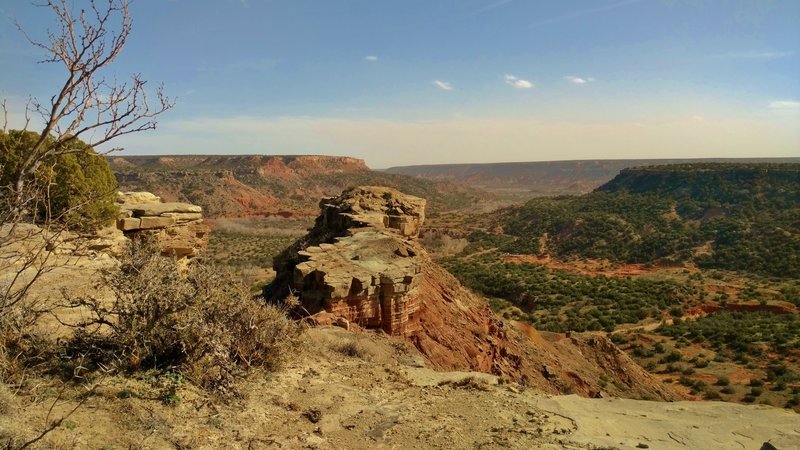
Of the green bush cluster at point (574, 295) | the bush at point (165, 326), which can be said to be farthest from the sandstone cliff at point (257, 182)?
the bush at point (165, 326)

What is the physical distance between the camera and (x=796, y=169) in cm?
6812

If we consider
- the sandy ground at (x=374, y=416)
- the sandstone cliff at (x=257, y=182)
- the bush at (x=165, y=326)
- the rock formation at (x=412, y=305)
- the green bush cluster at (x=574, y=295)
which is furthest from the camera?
the sandstone cliff at (x=257, y=182)

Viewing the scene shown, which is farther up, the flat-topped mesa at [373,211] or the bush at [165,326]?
the flat-topped mesa at [373,211]

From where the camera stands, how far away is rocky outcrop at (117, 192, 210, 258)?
17125mm

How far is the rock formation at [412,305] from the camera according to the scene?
12.9 metres

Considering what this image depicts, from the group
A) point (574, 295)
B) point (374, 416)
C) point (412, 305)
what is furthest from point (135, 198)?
point (574, 295)

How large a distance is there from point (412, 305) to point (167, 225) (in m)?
9.52

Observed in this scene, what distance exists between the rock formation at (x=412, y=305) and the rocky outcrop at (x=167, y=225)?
3.30 m

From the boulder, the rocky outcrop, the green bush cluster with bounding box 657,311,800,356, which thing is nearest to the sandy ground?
the rocky outcrop

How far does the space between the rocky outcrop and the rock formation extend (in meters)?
3.30

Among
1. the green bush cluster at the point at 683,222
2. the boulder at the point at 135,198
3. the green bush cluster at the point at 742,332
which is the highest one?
the boulder at the point at 135,198

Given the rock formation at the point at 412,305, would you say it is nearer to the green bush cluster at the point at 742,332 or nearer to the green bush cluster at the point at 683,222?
the green bush cluster at the point at 742,332

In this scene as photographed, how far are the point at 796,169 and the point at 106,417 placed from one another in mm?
85973

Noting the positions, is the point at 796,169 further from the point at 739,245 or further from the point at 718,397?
the point at 718,397
